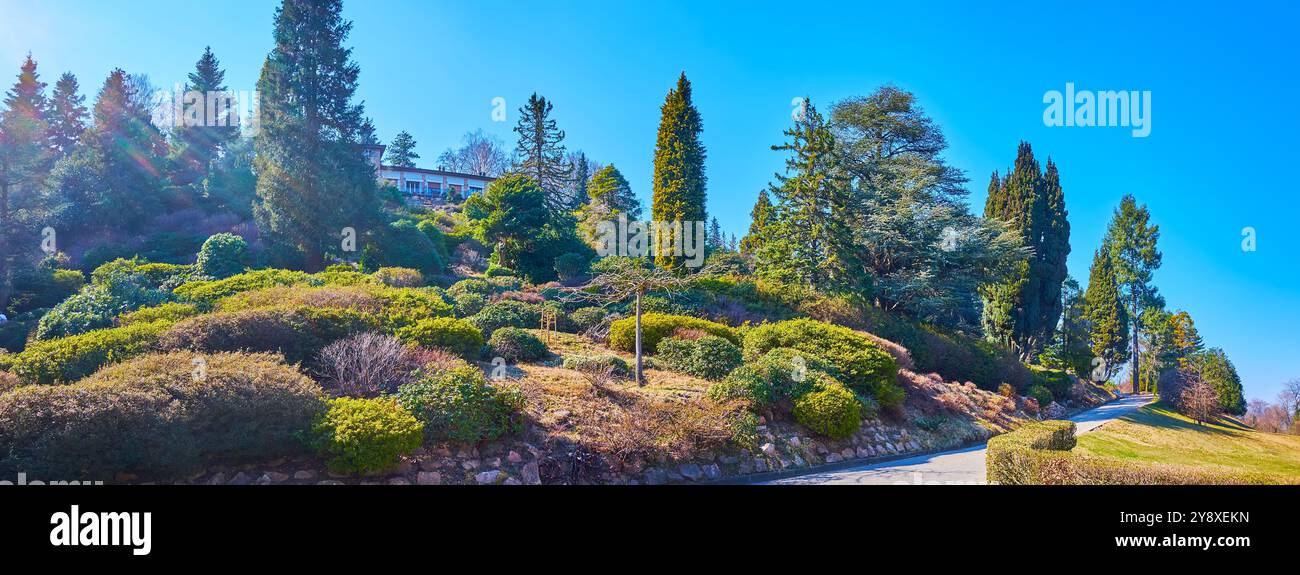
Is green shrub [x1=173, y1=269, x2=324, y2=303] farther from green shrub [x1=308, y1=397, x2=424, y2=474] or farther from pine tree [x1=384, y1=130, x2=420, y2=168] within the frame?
pine tree [x1=384, y1=130, x2=420, y2=168]

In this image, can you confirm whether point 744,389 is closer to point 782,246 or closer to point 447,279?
point 782,246

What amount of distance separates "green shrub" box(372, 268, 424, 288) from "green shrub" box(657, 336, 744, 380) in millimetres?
11608

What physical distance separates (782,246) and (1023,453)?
16.6m

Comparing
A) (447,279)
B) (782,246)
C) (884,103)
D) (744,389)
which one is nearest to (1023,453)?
(744,389)

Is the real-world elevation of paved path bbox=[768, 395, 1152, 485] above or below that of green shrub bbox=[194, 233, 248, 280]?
below

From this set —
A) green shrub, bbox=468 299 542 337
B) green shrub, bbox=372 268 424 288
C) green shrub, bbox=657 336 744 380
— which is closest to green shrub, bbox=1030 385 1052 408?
green shrub, bbox=657 336 744 380

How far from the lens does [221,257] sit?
2267 cm

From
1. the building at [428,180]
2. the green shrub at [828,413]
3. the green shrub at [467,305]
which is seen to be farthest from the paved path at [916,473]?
the building at [428,180]

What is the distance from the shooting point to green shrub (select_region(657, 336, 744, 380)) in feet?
46.8

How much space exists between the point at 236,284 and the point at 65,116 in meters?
40.1

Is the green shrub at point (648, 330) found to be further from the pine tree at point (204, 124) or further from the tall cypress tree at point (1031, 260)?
the pine tree at point (204, 124)

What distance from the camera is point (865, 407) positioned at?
14.1 m

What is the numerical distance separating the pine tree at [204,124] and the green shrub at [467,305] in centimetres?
3567

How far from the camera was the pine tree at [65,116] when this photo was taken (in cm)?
4081
